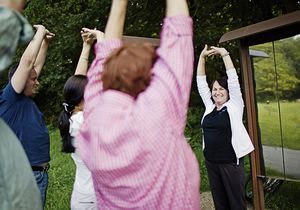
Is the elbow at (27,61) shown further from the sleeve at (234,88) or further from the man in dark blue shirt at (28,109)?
the sleeve at (234,88)

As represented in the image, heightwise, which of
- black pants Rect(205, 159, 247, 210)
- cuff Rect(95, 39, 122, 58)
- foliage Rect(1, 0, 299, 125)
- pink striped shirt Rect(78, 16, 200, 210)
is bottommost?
black pants Rect(205, 159, 247, 210)

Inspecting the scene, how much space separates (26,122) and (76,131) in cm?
49

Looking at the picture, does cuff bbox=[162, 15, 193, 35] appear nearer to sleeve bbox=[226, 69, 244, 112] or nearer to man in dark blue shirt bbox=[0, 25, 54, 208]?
man in dark blue shirt bbox=[0, 25, 54, 208]

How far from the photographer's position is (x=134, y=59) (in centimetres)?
175

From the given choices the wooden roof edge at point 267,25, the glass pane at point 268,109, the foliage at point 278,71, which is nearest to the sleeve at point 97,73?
the wooden roof edge at point 267,25

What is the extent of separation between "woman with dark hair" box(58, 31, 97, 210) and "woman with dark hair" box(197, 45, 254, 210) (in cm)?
210

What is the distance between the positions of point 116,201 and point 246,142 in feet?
10.7

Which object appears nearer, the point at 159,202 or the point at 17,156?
the point at 17,156

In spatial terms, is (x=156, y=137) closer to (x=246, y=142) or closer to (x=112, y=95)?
(x=112, y=95)

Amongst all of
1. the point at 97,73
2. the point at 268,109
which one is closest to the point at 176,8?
the point at 97,73

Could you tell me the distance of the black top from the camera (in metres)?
4.89

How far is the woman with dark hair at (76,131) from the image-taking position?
306 centimetres

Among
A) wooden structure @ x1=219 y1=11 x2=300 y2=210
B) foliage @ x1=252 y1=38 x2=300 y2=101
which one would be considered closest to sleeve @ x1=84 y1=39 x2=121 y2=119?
wooden structure @ x1=219 y1=11 x2=300 y2=210

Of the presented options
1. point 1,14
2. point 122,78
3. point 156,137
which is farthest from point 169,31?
point 1,14
